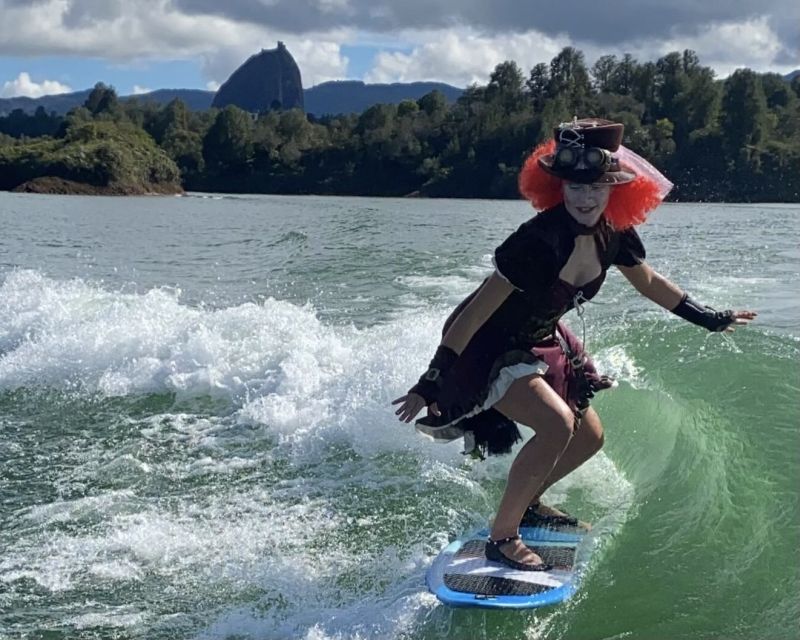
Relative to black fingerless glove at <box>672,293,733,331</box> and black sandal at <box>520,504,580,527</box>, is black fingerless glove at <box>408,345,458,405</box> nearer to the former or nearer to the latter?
black sandal at <box>520,504,580,527</box>

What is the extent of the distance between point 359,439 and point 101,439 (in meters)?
2.04

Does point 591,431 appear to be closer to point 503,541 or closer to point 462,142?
point 503,541

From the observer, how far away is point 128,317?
10.8 m

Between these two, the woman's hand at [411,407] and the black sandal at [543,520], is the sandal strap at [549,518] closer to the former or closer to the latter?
the black sandal at [543,520]

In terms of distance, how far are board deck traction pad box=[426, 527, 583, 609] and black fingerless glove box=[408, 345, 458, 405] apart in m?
0.84

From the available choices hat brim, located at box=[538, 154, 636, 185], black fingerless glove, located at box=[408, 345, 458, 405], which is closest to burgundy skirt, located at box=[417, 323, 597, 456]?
black fingerless glove, located at box=[408, 345, 458, 405]

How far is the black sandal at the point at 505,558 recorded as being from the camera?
4.40 m

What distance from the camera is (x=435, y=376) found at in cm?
416

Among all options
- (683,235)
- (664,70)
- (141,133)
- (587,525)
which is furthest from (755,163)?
(141,133)

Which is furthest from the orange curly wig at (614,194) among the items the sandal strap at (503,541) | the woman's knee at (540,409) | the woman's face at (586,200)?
the sandal strap at (503,541)

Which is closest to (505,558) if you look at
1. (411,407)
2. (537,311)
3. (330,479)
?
(411,407)

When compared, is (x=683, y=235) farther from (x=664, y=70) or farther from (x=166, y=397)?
(x=664, y=70)

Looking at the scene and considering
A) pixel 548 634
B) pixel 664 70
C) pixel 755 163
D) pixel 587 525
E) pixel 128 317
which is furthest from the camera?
pixel 664 70

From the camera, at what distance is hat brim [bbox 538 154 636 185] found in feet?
13.6
